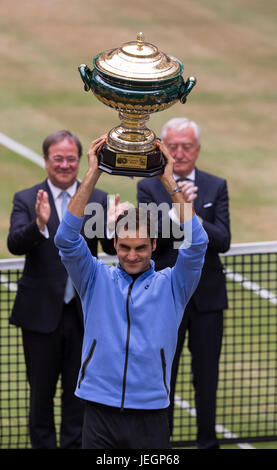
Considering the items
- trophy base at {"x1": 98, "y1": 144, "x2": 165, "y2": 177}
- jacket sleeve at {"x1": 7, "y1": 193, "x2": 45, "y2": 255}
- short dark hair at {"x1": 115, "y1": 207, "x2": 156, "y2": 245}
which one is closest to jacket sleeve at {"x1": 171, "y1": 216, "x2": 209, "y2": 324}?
short dark hair at {"x1": 115, "y1": 207, "x2": 156, "y2": 245}

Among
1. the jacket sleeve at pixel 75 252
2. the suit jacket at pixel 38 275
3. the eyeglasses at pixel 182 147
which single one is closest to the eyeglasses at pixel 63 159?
the suit jacket at pixel 38 275

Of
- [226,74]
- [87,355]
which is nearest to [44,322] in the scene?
[87,355]

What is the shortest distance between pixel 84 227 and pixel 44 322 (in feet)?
2.57

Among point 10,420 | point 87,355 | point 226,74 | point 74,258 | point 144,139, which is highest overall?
point 226,74

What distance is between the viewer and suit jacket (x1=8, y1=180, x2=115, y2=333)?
7848 mm

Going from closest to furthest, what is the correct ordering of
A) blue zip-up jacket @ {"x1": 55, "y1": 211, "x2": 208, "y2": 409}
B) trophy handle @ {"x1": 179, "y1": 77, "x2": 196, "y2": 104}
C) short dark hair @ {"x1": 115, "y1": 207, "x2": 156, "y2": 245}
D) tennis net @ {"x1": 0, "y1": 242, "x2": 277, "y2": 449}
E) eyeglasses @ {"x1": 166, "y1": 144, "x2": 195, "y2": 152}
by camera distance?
1. trophy handle @ {"x1": 179, "y1": 77, "x2": 196, "y2": 104}
2. blue zip-up jacket @ {"x1": 55, "y1": 211, "x2": 208, "y2": 409}
3. short dark hair @ {"x1": 115, "y1": 207, "x2": 156, "y2": 245}
4. eyeglasses @ {"x1": 166, "y1": 144, "x2": 195, "y2": 152}
5. tennis net @ {"x1": 0, "y1": 242, "x2": 277, "y2": 449}

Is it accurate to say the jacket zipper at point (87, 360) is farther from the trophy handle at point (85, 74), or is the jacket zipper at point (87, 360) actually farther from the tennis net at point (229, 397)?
the tennis net at point (229, 397)

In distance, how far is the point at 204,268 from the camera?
26.7ft

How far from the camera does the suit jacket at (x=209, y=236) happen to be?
26.2 feet

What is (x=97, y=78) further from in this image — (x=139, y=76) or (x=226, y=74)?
(x=226, y=74)

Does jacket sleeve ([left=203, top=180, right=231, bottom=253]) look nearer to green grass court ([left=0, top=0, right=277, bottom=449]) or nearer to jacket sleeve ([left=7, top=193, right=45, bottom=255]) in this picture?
jacket sleeve ([left=7, top=193, right=45, bottom=255])

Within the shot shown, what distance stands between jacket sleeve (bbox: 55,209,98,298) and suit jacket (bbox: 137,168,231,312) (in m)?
1.61

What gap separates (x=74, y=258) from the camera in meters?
6.25

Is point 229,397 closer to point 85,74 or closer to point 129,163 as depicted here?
point 129,163
